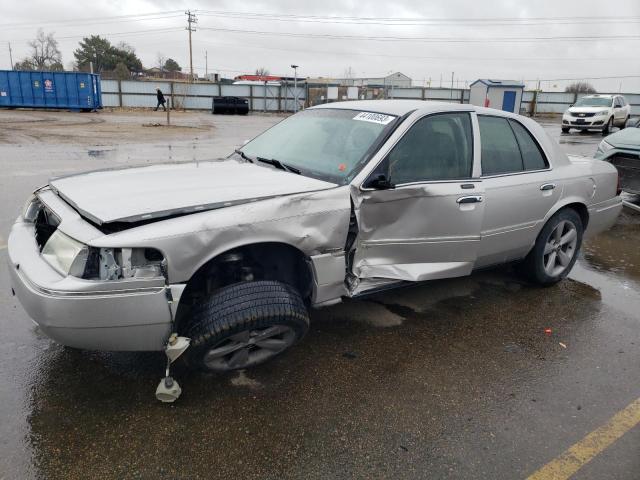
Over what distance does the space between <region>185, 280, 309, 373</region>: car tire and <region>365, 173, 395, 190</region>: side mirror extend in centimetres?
86

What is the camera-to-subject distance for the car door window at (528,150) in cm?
437

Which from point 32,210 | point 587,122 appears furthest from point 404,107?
point 587,122

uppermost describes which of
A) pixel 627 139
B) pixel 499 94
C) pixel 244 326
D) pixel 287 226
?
pixel 499 94

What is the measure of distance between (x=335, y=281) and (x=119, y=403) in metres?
1.44

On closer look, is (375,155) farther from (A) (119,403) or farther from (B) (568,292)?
(B) (568,292)

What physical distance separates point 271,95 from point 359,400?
3859 cm

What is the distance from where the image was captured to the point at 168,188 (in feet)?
9.86

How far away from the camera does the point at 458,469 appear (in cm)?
240

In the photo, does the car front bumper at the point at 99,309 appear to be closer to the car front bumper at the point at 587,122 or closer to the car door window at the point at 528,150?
the car door window at the point at 528,150

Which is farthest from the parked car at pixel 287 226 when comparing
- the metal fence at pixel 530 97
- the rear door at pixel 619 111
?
the metal fence at pixel 530 97

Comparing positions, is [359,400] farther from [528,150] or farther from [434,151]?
[528,150]

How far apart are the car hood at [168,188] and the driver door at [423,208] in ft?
1.46

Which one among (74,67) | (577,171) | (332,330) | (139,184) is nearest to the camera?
(139,184)

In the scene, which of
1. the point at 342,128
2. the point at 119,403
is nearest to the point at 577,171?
the point at 342,128
